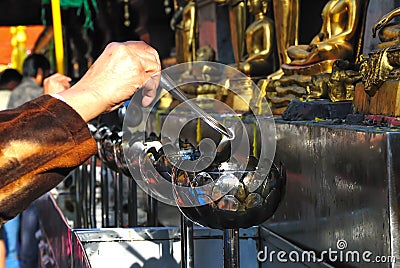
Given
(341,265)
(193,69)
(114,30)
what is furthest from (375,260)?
(114,30)

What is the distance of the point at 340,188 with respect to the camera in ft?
8.09

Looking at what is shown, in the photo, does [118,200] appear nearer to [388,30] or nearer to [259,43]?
[259,43]

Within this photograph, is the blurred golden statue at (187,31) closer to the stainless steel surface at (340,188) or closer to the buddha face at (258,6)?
the buddha face at (258,6)

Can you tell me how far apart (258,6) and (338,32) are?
1361 millimetres

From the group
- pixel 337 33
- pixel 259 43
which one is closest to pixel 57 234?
pixel 337 33

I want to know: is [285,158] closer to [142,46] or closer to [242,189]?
[242,189]

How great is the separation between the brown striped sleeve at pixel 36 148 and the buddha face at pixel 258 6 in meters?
4.13

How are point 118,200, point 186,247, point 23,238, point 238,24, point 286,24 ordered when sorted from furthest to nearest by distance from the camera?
point 238,24, point 23,238, point 286,24, point 118,200, point 186,247

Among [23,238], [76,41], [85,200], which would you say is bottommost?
[23,238]

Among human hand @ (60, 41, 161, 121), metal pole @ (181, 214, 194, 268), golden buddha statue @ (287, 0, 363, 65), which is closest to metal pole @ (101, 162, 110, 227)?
golden buddha statue @ (287, 0, 363, 65)

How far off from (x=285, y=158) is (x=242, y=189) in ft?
3.78

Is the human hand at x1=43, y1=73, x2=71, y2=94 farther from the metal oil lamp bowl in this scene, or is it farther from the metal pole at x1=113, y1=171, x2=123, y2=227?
the metal pole at x1=113, y1=171, x2=123, y2=227

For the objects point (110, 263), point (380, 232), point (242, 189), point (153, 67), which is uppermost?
A: point (153, 67)

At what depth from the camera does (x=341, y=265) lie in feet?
8.16
